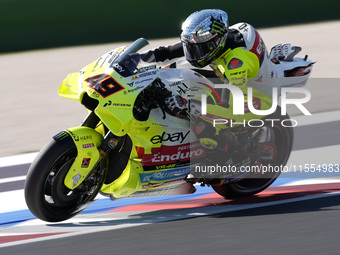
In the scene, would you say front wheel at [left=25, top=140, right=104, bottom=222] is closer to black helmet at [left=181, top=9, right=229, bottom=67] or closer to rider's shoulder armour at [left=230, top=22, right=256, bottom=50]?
black helmet at [left=181, top=9, right=229, bottom=67]

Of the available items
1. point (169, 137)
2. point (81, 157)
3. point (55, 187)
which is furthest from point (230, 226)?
point (55, 187)

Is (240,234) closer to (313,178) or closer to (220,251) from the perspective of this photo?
(220,251)

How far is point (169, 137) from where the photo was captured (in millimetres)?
5223

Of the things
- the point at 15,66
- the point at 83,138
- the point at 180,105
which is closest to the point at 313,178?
the point at 180,105

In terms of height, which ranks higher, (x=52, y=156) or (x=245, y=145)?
(x=52, y=156)

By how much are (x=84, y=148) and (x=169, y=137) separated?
689 mm

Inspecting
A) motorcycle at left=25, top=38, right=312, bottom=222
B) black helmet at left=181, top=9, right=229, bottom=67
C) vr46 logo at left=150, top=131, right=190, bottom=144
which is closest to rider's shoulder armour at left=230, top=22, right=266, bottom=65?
black helmet at left=181, top=9, right=229, bottom=67

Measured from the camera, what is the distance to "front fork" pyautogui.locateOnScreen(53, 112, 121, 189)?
193 inches

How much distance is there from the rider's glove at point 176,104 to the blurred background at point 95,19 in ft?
30.6

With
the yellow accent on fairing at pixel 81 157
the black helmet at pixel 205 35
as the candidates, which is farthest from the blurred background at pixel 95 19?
the yellow accent on fairing at pixel 81 157

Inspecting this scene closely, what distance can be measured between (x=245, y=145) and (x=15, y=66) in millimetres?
7949

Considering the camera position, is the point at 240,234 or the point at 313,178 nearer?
the point at 240,234

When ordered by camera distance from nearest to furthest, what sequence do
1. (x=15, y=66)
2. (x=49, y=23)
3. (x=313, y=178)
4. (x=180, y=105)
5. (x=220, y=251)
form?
(x=220, y=251)
(x=180, y=105)
(x=313, y=178)
(x=15, y=66)
(x=49, y=23)

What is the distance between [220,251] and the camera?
446 cm
